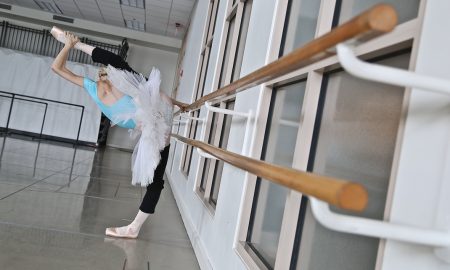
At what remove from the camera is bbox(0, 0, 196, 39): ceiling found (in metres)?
8.21

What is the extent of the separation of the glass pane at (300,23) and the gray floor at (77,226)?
1163 mm

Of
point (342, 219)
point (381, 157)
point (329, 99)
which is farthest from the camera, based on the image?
point (329, 99)

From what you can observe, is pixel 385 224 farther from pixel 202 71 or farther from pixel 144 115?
pixel 202 71

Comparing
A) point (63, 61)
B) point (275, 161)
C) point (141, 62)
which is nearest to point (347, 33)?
point (275, 161)

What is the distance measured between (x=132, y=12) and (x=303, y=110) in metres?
8.50

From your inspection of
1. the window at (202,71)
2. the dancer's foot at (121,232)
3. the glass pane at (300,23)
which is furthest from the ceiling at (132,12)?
the glass pane at (300,23)

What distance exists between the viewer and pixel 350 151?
94cm

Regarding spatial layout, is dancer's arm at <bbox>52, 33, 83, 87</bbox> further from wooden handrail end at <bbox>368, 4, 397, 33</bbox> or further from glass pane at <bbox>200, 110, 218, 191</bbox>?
wooden handrail end at <bbox>368, 4, 397, 33</bbox>

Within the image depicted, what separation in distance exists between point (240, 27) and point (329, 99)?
1558 mm

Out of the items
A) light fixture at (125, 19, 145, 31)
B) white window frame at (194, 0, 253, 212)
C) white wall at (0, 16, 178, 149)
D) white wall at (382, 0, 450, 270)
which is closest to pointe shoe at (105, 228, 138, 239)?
white window frame at (194, 0, 253, 212)

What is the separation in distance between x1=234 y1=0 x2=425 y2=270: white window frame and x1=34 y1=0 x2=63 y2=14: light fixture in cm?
915

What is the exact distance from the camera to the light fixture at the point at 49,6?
933 cm

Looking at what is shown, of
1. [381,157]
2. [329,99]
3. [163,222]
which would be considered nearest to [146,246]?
[163,222]

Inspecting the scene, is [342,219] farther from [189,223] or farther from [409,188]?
[189,223]
